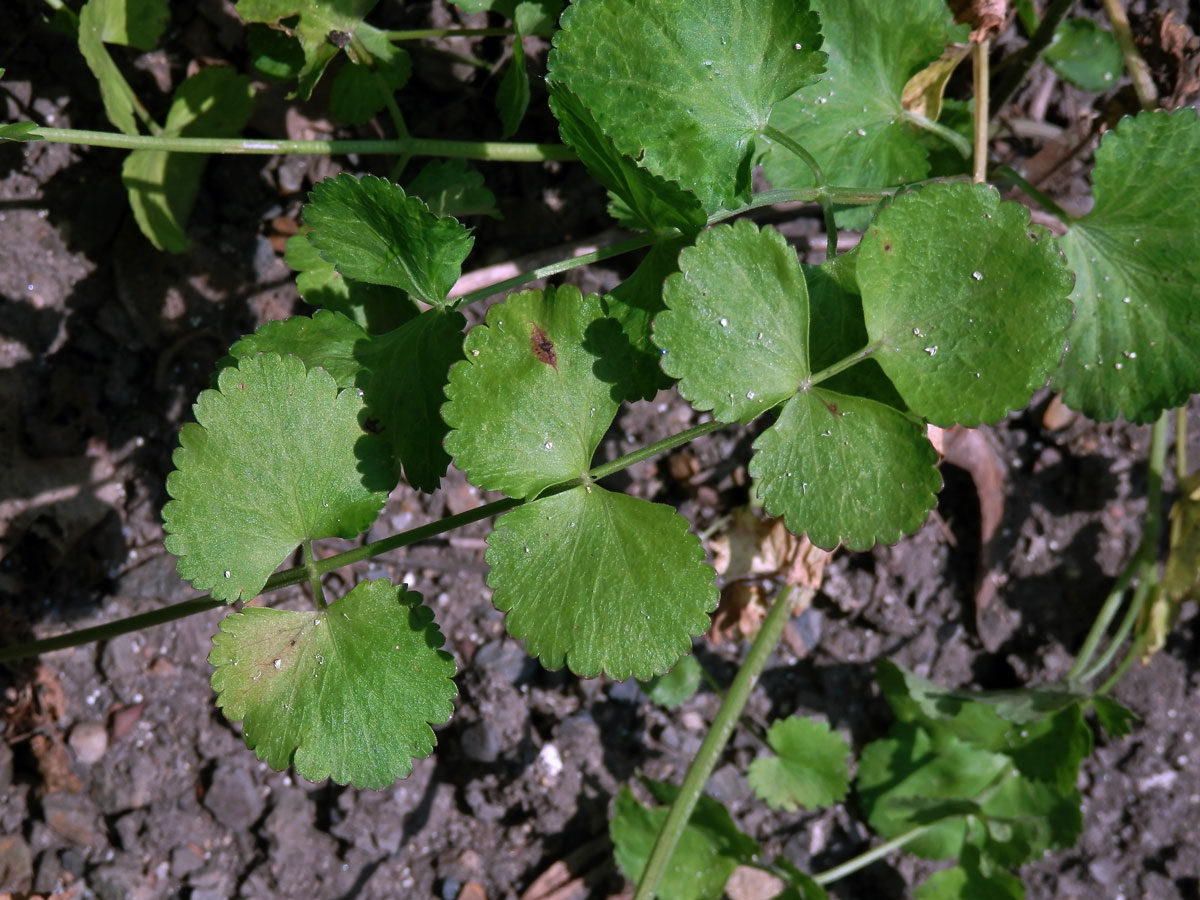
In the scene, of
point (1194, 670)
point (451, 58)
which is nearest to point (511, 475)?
point (451, 58)

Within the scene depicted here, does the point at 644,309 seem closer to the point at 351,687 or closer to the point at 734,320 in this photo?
the point at 734,320

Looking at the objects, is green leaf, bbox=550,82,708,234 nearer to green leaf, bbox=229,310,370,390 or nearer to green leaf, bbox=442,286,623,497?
green leaf, bbox=442,286,623,497

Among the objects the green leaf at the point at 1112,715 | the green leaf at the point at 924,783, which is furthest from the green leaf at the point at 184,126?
the green leaf at the point at 1112,715

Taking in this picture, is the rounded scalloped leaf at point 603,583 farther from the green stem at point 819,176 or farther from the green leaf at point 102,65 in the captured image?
the green leaf at point 102,65

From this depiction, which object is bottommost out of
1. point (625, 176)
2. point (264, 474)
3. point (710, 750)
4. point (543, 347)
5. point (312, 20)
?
point (710, 750)

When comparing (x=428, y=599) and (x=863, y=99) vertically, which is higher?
(x=863, y=99)

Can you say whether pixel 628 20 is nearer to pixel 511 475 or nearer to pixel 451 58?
pixel 511 475

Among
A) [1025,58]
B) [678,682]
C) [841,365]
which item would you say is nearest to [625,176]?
[841,365]
